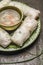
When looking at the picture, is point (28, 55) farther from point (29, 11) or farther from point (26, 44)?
point (29, 11)

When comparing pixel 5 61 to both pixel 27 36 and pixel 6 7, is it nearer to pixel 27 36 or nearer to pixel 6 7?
pixel 27 36

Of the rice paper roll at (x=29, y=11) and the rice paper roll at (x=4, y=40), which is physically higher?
the rice paper roll at (x=29, y=11)

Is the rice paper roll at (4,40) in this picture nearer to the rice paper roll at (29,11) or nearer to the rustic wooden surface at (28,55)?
the rustic wooden surface at (28,55)

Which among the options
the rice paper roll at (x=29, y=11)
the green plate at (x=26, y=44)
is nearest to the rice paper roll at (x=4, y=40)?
the green plate at (x=26, y=44)

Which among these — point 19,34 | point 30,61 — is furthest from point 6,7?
point 30,61

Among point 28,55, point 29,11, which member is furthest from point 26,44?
point 29,11

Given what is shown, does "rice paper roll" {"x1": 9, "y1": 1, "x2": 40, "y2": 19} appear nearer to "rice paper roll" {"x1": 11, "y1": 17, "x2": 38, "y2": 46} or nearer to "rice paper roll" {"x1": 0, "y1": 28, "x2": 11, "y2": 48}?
"rice paper roll" {"x1": 11, "y1": 17, "x2": 38, "y2": 46}

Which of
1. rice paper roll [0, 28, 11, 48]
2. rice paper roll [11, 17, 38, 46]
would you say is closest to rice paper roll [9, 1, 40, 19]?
rice paper roll [11, 17, 38, 46]

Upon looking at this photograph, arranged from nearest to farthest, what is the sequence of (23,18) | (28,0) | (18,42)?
(18,42), (23,18), (28,0)
